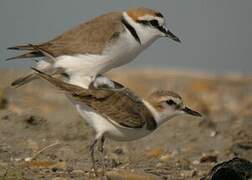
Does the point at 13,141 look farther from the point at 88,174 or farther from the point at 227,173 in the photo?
the point at 227,173

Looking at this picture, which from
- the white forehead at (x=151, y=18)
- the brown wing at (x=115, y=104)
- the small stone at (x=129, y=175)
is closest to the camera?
the small stone at (x=129, y=175)

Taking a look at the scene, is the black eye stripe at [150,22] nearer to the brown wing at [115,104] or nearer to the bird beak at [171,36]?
the bird beak at [171,36]

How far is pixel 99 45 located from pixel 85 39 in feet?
0.55

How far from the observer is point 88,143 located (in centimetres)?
852

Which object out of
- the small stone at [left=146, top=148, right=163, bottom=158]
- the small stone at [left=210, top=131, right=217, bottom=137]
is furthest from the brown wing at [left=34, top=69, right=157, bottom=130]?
the small stone at [left=210, top=131, right=217, bottom=137]

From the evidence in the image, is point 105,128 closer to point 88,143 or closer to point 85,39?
point 85,39

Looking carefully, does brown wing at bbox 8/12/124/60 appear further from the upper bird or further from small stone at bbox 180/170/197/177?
small stone at bbox 180/170/197/177

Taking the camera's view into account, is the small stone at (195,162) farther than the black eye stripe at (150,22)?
Yes

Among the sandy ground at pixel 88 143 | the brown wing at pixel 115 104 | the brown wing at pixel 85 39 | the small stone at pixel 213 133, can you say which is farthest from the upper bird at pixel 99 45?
the small stone at pixel 213 133

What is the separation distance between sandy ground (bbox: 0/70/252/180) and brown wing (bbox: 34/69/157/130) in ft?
1.26

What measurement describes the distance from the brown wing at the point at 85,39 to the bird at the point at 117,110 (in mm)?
490

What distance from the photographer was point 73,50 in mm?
7473

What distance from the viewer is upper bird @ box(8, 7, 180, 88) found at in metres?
7.36

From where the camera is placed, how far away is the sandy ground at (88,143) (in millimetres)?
7094
